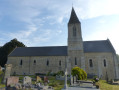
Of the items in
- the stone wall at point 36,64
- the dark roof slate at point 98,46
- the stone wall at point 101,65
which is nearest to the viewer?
the stone wall at point 101,65

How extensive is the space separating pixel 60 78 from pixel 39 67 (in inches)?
449

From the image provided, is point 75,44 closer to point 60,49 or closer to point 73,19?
point 60,49

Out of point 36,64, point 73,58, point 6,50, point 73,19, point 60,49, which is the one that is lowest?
point 36,64

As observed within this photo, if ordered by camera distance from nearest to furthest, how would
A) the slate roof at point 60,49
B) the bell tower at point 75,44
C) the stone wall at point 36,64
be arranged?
the bell tower at point 75,44
the slate roof at point 60,49
the stone wall at point 36,64

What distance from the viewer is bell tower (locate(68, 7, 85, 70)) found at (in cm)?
2627

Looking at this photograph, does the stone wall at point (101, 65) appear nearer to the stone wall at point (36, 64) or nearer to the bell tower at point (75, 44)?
the bell tower at point (75, 44)

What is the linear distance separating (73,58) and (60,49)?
571 cm

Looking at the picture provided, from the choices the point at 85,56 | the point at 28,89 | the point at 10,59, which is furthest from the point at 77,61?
the point at 10,59

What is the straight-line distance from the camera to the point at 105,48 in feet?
87.7

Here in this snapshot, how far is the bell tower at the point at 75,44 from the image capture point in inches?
1034

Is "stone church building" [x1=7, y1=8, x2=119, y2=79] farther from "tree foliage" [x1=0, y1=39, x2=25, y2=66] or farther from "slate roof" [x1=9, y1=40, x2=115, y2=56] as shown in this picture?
"tree foliage" [x1=0, y1=39, x2=25, y2=66]

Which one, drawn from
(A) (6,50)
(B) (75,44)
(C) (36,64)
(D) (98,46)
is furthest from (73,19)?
(A) (6,50)

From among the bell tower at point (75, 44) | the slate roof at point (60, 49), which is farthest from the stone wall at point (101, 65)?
the bell tower at point (75, 44)

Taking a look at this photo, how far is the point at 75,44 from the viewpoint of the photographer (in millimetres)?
27344
